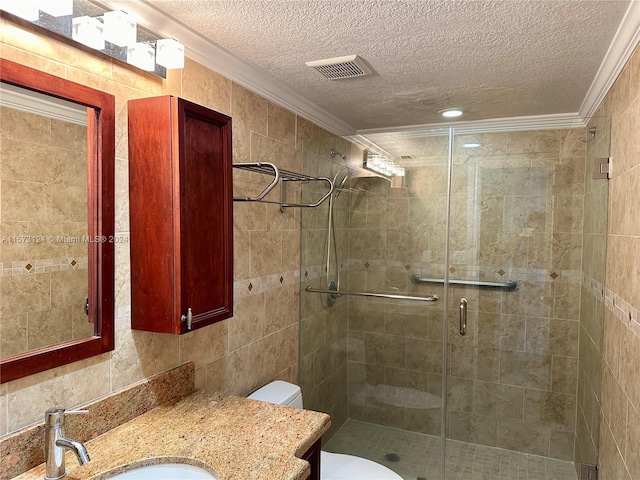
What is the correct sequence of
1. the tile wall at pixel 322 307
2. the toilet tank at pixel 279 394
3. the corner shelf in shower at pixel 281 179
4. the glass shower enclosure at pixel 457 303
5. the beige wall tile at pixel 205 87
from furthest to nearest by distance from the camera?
the tile wall at pixel 322 307 → the glass shower enclosure at pixel 457 303 → the toilet tank at pixel 279 394 → the corner shelf in shower at pixel 281 179 → the beige wall tile at pixel 205 87

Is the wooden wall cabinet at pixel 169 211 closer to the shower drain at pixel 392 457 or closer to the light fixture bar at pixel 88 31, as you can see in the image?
the light fixture bar at pixel 88 31

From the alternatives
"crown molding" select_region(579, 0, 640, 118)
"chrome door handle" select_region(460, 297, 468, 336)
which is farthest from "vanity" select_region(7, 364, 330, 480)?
"crown molding" select_region(579, 0, 640, 118)

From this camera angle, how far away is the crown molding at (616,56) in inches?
60.4

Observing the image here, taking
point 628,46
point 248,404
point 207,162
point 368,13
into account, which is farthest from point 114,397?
point 628,46

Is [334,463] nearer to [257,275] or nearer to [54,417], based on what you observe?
[257,275]

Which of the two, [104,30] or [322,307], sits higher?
[104,30]

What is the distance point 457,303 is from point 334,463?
1.13 m

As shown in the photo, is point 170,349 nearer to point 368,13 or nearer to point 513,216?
point 368,13

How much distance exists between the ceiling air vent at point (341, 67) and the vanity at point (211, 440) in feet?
4.98

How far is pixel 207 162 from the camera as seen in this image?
5.23 feet

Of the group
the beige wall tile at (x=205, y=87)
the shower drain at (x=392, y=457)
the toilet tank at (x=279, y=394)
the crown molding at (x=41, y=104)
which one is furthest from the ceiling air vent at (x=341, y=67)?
the shower drain at (x=392, y=457)

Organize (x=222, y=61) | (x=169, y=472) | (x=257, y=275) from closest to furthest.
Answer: (x=169, y=472) → (x=222, y=61) → (x=257, y=275)

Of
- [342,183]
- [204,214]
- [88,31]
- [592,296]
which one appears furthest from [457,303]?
[88,31]

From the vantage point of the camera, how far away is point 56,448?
3.78ft
